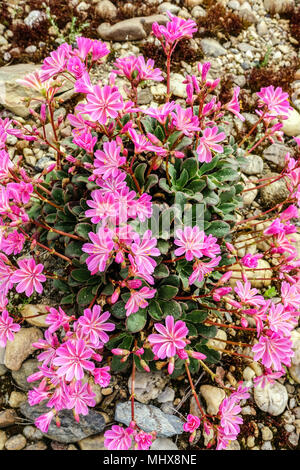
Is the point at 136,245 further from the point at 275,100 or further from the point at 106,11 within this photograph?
the point at 106,11

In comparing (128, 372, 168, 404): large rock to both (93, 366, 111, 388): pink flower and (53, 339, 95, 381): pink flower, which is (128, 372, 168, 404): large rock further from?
(53, 339, 95, 381): pink flower

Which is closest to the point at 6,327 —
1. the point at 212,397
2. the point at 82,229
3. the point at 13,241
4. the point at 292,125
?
the point at 13,241

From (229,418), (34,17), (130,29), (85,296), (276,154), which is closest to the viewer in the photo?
(229,418)

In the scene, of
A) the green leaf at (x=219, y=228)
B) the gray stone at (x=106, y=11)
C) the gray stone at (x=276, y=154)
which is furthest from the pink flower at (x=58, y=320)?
the gray stone at (x=106, y=11)

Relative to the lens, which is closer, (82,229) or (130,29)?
(82,229)

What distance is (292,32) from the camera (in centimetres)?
495

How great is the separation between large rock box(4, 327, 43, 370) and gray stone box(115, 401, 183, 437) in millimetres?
824

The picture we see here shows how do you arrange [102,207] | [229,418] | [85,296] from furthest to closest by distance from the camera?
[85,296] < [229,418] < [102,207]

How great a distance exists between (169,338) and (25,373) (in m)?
1.38

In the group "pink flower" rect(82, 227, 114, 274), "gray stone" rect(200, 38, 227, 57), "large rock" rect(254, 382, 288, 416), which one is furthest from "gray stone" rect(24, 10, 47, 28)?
"large rock" rect(254, 382, 288, 416)

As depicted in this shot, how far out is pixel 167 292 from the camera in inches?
107
